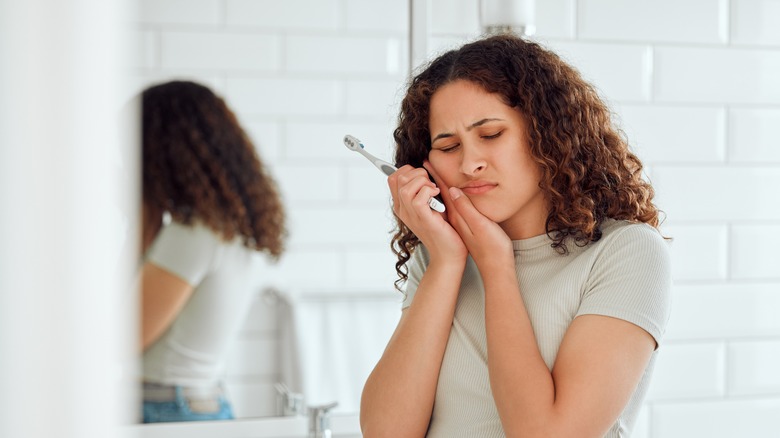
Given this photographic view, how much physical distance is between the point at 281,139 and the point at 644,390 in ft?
2.03

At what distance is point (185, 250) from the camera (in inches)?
46.3

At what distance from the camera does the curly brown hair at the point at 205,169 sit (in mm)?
1158

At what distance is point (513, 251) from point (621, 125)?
418 mm

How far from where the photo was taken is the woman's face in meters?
0.91

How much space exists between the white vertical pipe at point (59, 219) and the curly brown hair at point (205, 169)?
1.04 m

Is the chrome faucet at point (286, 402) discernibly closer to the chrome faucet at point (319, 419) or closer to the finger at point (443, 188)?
the chrome faucet at point (319, 419)

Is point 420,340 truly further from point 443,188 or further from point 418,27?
point 418,27

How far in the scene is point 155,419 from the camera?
119 centimetres

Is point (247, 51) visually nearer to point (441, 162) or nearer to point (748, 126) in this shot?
point (441, 162)

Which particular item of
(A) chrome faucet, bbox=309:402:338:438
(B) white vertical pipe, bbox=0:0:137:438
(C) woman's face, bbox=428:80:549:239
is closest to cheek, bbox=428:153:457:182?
(C) woman's face, bbox=428:80:549:239

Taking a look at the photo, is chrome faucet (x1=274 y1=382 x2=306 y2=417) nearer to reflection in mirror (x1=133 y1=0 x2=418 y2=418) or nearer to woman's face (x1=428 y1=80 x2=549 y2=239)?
reflection in mirror (x1=133 y1=0 x2=418 y2=418)

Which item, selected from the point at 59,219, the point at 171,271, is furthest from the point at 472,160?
the point at 59,219

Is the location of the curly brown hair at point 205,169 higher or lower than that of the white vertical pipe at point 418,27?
lower

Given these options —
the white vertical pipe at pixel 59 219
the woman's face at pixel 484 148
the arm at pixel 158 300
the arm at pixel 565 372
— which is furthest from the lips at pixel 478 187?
the white vertical pipe at pixel 59 219
